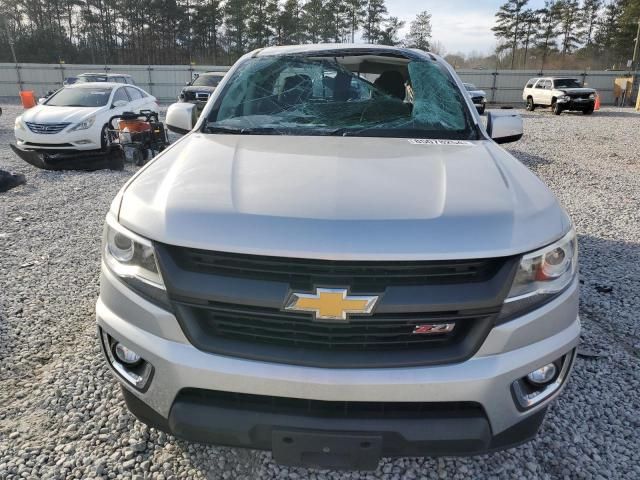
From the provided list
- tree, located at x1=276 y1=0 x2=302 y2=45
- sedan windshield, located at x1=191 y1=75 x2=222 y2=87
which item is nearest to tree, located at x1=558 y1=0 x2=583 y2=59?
tree, located at x1=276 y1=0 x2=302 y2=45

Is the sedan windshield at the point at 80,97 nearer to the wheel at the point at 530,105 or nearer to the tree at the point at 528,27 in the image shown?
the wheel at the point at 530,105

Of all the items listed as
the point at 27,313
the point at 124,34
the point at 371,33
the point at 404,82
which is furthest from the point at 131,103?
the point at 124,34

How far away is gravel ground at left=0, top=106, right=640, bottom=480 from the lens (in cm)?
217

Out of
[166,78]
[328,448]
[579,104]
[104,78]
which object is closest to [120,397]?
[328,448]

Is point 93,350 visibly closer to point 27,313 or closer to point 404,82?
point 27,313

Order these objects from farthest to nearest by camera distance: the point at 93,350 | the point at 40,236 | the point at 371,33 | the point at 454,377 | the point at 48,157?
the point at 371,33 < the point at 48,157 < the point at 40,236 < the point at 93,350 < the point at 454,377

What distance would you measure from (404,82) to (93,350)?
283cm

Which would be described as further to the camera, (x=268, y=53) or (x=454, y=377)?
(x=268, y=53)

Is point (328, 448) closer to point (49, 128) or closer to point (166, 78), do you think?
point (49, 128)

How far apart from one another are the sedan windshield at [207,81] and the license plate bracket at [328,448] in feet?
56.1

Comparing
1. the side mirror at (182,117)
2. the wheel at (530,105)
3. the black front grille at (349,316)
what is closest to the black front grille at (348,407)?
the black front grille at (349,316)

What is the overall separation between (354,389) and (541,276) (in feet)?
2.62

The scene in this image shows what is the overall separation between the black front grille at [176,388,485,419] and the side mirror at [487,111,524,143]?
2.15 meters

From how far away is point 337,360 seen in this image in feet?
5.31
